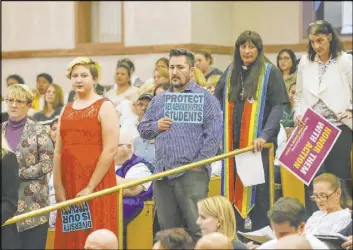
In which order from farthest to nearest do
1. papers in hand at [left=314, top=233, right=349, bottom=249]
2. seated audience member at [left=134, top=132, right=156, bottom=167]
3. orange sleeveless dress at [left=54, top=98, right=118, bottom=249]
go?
seated audience member at [left=134, top=132, right=156, bottom=167] → orange sleeveless dress at [left=54, top=98, right=118, bottom=249] → papers in hand at [left=314, top=233, right=349, bottom=249]

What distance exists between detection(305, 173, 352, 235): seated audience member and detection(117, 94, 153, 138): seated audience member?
3.09 m

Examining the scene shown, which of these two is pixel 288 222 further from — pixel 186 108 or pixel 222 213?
pixel 186 108

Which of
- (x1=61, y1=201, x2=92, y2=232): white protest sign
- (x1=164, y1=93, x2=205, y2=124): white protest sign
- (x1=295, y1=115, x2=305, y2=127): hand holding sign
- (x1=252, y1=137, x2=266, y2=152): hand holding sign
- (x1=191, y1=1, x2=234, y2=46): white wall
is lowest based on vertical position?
(x1=61, y1=201, x2=92, y2=232): white protest sign

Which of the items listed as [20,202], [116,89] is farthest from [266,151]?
[116,89]

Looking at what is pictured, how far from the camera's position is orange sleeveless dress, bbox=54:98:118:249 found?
30.3 ft

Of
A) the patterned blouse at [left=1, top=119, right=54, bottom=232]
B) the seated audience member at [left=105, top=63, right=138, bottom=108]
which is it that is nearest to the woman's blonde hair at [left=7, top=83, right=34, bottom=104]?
the patterned blouse at [left=1, top=119, right=54, bottom=232]

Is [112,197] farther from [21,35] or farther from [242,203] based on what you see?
[21,35]

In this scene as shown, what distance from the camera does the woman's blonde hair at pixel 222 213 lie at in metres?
8.02

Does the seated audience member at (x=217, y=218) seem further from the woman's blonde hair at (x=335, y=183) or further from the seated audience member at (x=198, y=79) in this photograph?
the seated audience member at (x=198, y=79)

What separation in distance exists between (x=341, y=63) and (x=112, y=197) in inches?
95.0

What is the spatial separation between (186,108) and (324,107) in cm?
144

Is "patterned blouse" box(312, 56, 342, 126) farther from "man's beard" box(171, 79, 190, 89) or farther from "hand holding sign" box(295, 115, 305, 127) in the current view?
"man's beard" box(171, 79, 190, 89)

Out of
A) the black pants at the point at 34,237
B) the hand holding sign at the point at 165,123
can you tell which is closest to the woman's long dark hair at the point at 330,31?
the hand holding sign at the point at 165,123

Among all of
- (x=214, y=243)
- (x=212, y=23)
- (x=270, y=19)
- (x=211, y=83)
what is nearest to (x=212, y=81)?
(x=211, y=83)
